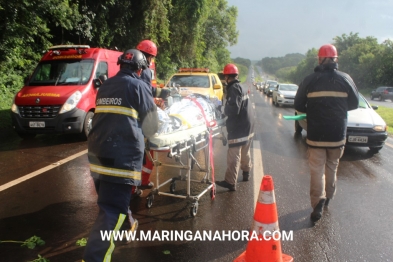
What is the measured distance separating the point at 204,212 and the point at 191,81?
8.17 metres

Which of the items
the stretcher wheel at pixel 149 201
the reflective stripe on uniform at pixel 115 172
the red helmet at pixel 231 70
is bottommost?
the stretcher wheel at pixel 149 201

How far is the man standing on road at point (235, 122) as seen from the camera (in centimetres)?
525

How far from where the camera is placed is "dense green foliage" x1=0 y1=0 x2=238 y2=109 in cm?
1082

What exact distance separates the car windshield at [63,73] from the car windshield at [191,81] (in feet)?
11.0

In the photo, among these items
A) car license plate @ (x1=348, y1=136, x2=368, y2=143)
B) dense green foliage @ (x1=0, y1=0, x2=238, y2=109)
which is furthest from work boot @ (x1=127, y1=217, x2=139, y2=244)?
dense green foliage @ (x1=0, y1=0, x2=238, y2=109)

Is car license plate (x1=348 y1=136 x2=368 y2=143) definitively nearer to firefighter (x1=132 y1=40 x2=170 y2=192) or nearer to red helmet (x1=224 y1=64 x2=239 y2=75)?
red helmet (x1=224 y1=64 x2=239 y2=75)

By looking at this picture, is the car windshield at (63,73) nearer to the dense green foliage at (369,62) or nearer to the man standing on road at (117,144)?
the man standing on road at (117,144)

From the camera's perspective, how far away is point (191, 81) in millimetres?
12188

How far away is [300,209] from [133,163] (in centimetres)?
273

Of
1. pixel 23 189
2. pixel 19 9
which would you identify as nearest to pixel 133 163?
pixel 23 189

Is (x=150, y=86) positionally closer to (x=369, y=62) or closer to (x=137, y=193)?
(x=137, y=193)

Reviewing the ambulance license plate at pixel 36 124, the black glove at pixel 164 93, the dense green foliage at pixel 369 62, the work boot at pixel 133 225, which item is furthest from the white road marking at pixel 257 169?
the dense green foliage at pixel 369 62

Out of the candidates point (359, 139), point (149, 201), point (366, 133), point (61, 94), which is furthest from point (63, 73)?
point (366, 133)

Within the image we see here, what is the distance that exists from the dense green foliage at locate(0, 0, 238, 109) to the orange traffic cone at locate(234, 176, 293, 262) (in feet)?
32.7
